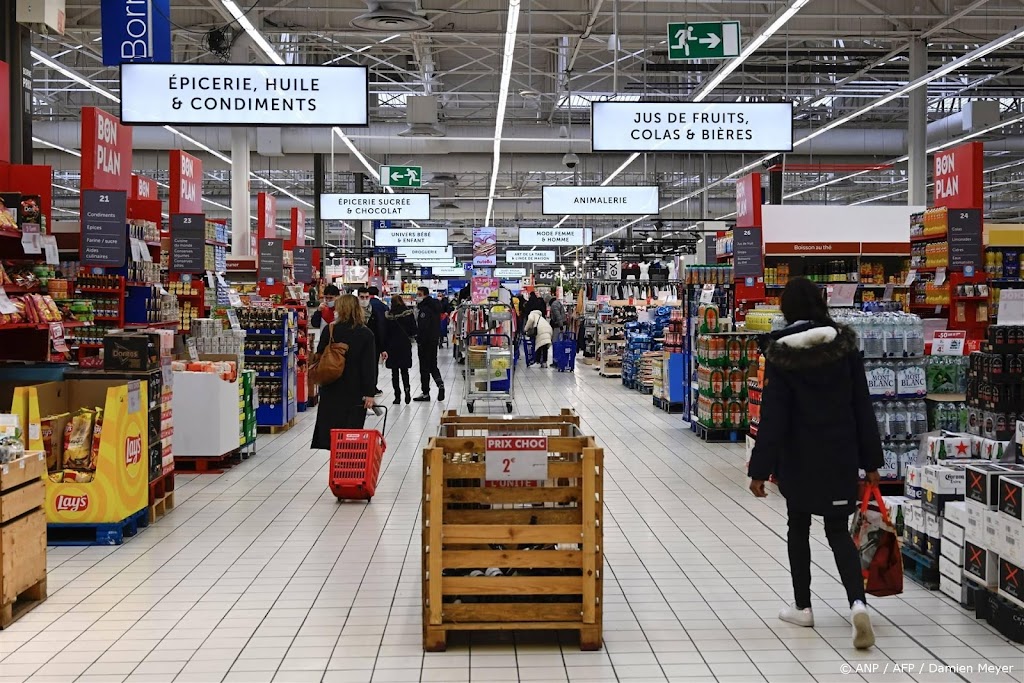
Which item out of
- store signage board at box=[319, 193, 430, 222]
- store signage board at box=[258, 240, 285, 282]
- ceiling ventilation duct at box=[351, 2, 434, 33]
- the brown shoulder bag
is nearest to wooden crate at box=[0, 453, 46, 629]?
the brown shoulder bag

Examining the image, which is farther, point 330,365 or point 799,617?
point 330,365

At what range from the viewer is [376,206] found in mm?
19438

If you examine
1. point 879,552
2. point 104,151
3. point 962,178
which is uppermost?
point 962,178

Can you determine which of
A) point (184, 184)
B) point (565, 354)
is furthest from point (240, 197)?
point (565, 354)

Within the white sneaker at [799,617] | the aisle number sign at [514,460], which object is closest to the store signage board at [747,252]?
the white sneaker at [799,617]

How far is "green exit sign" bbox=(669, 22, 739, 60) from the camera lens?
1043 centimetres

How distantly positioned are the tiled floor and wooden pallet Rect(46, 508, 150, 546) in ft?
0.41

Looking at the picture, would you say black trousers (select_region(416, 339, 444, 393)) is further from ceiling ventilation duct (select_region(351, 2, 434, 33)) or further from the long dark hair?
the long dark hair

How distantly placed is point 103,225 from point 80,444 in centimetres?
337

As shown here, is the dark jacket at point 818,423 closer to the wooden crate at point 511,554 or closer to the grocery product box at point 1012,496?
the grocery product box at point 1012,496

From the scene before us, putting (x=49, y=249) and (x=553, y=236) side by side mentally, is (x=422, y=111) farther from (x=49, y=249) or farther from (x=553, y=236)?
(x=49, y=249)

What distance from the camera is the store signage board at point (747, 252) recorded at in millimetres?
13516

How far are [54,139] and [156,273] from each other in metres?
13.8

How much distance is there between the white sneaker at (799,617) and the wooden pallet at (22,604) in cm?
373
